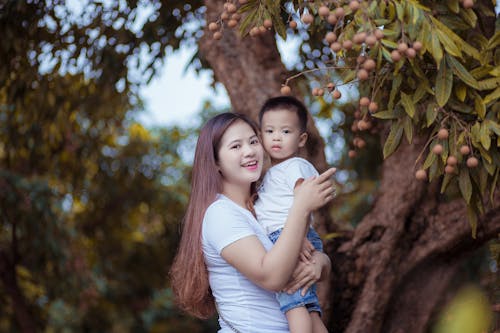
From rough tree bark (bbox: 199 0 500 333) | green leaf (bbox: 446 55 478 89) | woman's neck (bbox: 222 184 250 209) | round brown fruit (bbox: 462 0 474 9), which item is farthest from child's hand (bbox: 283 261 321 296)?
rough tree bark (bbox: 199 0 500 333)

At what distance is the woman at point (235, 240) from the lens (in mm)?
2217

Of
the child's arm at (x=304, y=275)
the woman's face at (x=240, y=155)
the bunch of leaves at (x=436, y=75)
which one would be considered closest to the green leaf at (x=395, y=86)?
the bunch of leaves at (x=436, y=75)

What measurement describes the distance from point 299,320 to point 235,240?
0.37 meters

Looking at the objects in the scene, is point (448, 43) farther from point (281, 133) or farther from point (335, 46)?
point (281, 133)

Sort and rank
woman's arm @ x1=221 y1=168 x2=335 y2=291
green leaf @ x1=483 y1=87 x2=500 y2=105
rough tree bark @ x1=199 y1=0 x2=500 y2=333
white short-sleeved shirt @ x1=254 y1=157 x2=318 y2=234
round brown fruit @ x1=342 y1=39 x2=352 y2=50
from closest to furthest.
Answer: round brown fruit @ x1=342 y1=39 x2=352 y2=50, woman's arm @ x1=221 y1=168 x2=335 y2=291, green leaf @ x1=483 y1=87 x2=500 y2=105, white short-sleeved shirt @ x1=254 y1=157 x2=318 y2=234, rough tree bark @ x1=199 y1=0 x2=500 y2=333

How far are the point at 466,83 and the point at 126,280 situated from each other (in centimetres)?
763

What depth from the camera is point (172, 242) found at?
9.29m

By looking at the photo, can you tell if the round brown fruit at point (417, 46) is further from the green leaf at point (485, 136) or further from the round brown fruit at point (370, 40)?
the green leaf at point (485, 136)

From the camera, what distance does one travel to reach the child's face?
2662 millimetres

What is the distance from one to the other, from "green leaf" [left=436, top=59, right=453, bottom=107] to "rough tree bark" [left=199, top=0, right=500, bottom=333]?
148cm

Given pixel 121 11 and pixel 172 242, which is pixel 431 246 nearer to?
pixel 121 11

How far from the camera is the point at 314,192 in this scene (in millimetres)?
2316

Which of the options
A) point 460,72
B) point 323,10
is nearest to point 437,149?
point 460,72

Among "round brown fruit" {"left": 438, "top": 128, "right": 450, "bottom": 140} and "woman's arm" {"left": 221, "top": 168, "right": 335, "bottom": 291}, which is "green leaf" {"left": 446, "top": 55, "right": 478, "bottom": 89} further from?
"woman's arm" {"left": 221, "top": 168, "right": 335, "bottom": 291}
